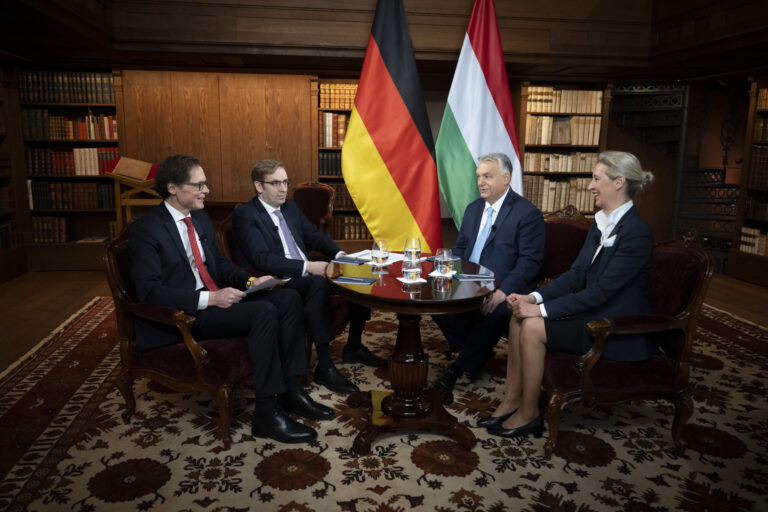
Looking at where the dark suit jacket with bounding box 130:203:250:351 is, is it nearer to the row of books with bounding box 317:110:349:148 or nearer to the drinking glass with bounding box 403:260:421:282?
the drinking glass with bounding box 403:260:421:282

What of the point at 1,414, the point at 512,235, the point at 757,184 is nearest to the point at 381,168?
the point at 512,235

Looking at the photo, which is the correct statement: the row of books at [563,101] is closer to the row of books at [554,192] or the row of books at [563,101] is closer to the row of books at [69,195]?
the row of books at [554,192]

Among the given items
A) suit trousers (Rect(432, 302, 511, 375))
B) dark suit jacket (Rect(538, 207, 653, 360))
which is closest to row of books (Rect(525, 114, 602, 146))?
suit trousers (Rect(432, 302, 511, 375))

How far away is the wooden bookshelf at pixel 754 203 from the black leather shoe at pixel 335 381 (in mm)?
4785

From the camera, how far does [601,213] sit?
8.03 ft

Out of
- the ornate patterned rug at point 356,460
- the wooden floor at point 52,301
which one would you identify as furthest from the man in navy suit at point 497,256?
the wooden floor at point 52,301

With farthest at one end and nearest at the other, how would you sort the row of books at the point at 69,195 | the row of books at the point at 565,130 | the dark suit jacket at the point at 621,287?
the row of books at the point at 565,130
the row of books at the point at 69,195
the dark suit jacket at the point at 621,287

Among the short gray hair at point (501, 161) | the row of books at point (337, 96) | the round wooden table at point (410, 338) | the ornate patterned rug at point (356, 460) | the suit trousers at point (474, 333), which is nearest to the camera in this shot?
the ornate patterned rug at point (356, 460)

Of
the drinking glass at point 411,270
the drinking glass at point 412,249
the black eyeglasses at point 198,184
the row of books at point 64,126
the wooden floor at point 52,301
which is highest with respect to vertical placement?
the row of books at point 64,126

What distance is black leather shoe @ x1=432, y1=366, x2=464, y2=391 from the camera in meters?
2.95

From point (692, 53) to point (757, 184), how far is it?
5.67 feet

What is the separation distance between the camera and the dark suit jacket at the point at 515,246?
295 centimetres

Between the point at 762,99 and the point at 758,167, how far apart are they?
696 millimetres

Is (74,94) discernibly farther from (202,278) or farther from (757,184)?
(757,184)
